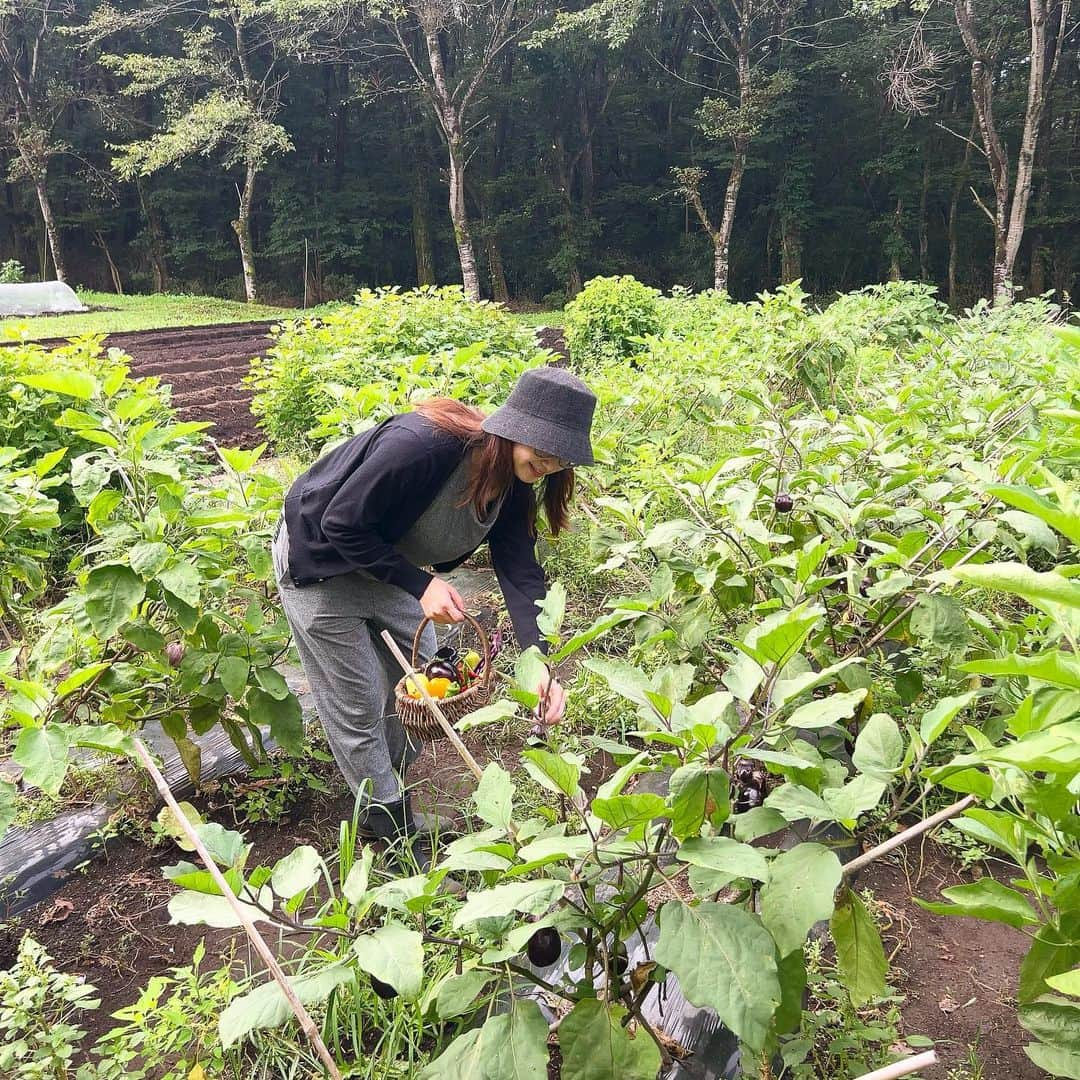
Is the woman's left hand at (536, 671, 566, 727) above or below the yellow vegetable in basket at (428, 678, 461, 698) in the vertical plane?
above

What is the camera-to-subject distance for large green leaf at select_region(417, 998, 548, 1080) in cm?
101

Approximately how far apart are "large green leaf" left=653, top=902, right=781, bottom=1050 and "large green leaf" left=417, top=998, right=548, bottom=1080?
0.75 feet

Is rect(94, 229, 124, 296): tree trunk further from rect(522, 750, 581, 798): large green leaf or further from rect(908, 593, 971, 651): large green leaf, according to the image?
rect(522, 750, 581, 798): large green leaf

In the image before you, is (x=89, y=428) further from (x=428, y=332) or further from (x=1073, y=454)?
(x=428, y=332)

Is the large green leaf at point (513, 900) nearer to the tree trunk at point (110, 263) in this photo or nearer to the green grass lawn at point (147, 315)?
the green grass lawn at point (147, 315)

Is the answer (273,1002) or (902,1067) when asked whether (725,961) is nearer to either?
(902,1067)

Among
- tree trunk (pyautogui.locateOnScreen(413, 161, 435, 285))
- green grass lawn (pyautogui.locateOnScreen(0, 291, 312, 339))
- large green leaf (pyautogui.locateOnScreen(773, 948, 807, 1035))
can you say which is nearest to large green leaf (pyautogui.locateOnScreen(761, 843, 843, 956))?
large green leaf (pyautogui.locateOnScreen(773, 948, 807, 1035))

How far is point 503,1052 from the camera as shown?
1.02 meters

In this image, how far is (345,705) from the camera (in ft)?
7.17

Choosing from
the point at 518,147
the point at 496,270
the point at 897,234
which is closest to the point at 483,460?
the point at 897,234

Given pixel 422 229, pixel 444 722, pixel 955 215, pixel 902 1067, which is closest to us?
pixel 902 1067

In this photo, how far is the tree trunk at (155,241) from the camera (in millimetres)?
24531

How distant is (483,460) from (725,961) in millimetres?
1248

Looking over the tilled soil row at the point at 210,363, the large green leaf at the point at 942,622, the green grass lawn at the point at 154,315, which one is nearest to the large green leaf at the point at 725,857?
the large green leaf at the point at 942,622
